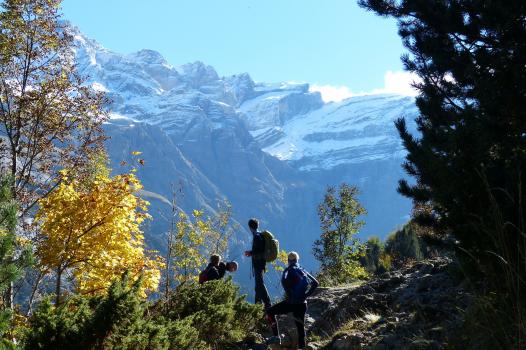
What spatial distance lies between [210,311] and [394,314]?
2.79 meters

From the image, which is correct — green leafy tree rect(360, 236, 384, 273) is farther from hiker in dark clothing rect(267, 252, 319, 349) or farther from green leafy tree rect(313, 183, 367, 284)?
hiker in dark clothing rect(267, 252, 319, 349)

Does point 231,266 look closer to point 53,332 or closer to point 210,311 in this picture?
point 210,311

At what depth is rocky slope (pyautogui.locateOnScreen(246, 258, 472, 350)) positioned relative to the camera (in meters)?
5.68

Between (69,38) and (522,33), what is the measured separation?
36.3 ft

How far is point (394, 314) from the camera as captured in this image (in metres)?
7.37

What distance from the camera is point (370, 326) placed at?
284 inches

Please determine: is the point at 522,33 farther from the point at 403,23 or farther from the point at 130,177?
the point at 130,177

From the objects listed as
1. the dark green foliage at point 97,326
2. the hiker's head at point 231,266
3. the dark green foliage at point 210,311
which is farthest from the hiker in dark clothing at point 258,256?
the dark green foliage at point 97,326

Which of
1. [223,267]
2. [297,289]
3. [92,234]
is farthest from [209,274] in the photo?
[297,289]

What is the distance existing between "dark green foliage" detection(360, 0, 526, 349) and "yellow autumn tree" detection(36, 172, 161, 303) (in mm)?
6149

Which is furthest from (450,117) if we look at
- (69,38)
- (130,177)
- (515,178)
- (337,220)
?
(337,220)

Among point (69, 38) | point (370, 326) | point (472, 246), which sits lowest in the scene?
point (370, 326)

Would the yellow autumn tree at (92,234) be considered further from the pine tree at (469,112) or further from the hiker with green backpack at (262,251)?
the pine tree at (469,112)

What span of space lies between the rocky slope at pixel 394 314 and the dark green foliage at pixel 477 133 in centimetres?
61
